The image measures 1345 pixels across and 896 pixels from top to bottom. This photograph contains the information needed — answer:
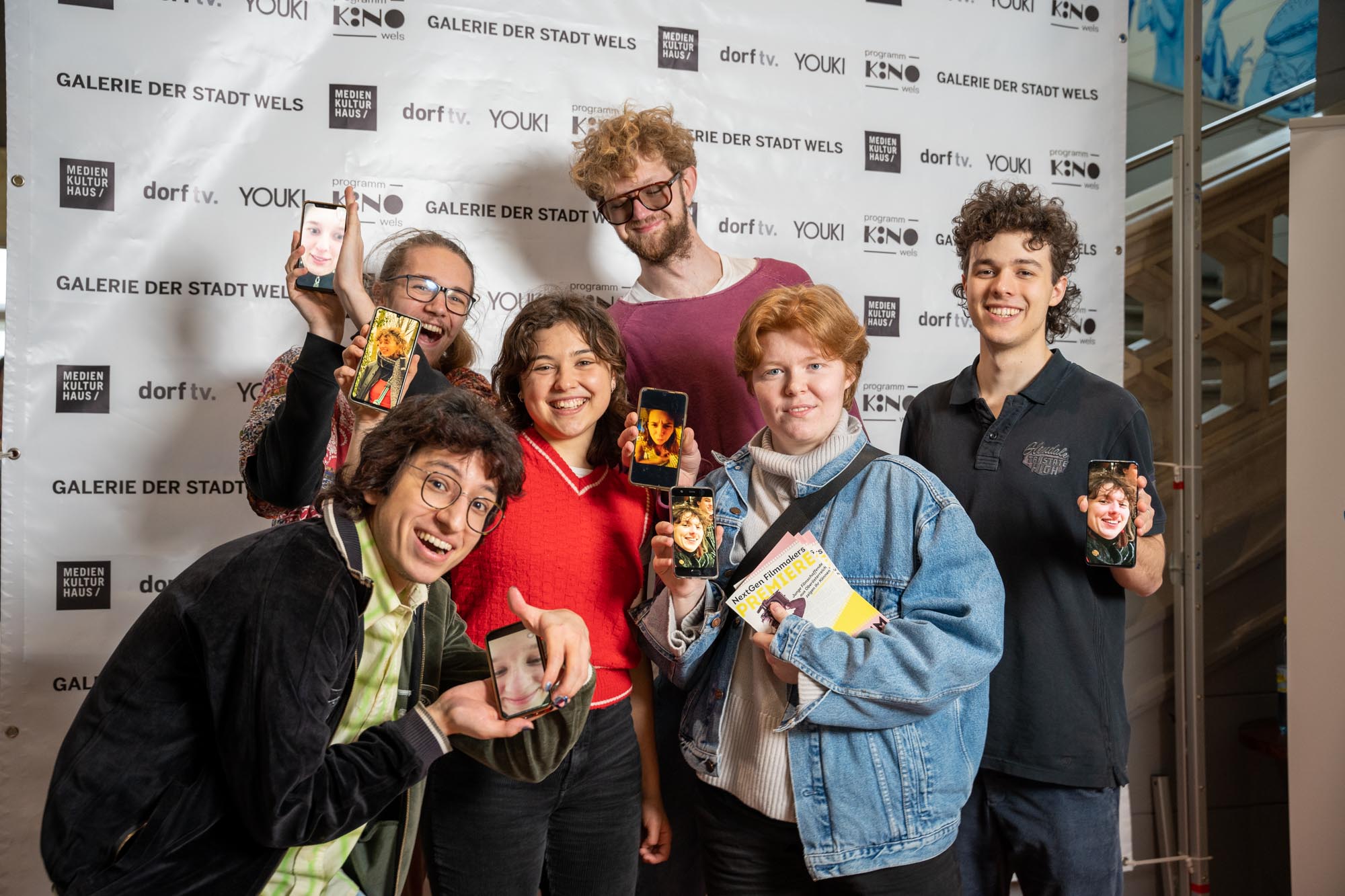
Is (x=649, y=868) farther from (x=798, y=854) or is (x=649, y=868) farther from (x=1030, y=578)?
(x=1030, y=578)

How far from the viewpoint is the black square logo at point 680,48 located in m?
3.36

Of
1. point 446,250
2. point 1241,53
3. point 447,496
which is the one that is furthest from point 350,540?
point 1241,53

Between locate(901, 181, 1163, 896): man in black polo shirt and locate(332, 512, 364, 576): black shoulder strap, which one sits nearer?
locate(332, 512, 364, 576): black shoulder strap

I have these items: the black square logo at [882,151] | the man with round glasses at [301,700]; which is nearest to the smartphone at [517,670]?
the man with round glasses at [301,700]

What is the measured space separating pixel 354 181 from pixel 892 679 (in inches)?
95.3

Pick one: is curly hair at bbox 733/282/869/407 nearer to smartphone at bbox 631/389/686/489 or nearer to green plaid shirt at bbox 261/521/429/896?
smartphone at bbox 631/389/686/489

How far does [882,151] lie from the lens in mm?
3594

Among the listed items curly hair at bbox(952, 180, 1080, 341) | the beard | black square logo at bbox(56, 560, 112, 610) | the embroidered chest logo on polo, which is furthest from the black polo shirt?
black square logo at bbox(56, 560, 112, 610)

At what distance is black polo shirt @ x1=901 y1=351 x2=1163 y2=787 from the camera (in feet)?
7.00

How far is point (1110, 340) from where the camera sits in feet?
12.5

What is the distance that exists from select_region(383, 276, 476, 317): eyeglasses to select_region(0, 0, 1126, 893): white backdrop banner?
2.43 feet

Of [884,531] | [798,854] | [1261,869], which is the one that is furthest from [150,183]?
[1261,869]

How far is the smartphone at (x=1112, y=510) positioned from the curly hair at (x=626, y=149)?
1412 millimetres

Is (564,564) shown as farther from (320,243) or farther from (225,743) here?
(320,243)
